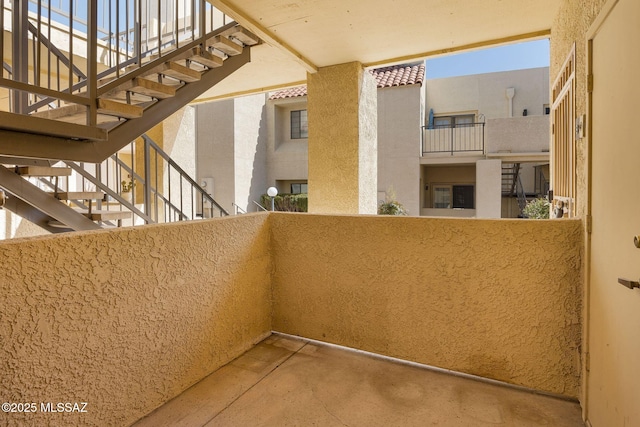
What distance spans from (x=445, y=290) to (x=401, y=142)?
802cm

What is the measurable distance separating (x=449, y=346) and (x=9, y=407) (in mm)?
2374

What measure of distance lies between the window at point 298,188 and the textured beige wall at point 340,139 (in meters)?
7.65

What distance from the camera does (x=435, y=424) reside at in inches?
76.0

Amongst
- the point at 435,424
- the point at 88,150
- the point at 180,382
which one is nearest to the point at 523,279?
the point at 435,424

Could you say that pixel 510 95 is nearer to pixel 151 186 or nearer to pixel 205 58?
pixel 205 58

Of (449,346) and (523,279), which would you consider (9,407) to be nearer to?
(449,346)

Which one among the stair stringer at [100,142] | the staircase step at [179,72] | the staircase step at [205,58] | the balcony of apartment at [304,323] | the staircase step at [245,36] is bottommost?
the balcony of apartment at [304,323]

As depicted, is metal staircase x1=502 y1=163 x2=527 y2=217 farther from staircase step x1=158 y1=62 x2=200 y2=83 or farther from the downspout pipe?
staircase step x1=158 y1=62 x2=200 y2=83

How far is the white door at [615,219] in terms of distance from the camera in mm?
1382

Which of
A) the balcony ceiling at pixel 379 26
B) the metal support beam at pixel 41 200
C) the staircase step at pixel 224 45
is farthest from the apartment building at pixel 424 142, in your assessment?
the metal support beam at pixel 41 200

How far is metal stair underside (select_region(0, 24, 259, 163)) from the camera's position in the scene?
226 centimetres

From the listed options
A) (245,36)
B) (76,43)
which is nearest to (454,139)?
(245,36)

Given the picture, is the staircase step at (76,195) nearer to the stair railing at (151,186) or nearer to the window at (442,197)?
the stair railing at (151,186)

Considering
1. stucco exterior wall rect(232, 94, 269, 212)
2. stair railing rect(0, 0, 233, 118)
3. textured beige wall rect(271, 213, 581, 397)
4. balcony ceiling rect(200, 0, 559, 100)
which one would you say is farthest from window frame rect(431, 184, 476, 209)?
textured beige wall rect(271, 213, 581, 397)
